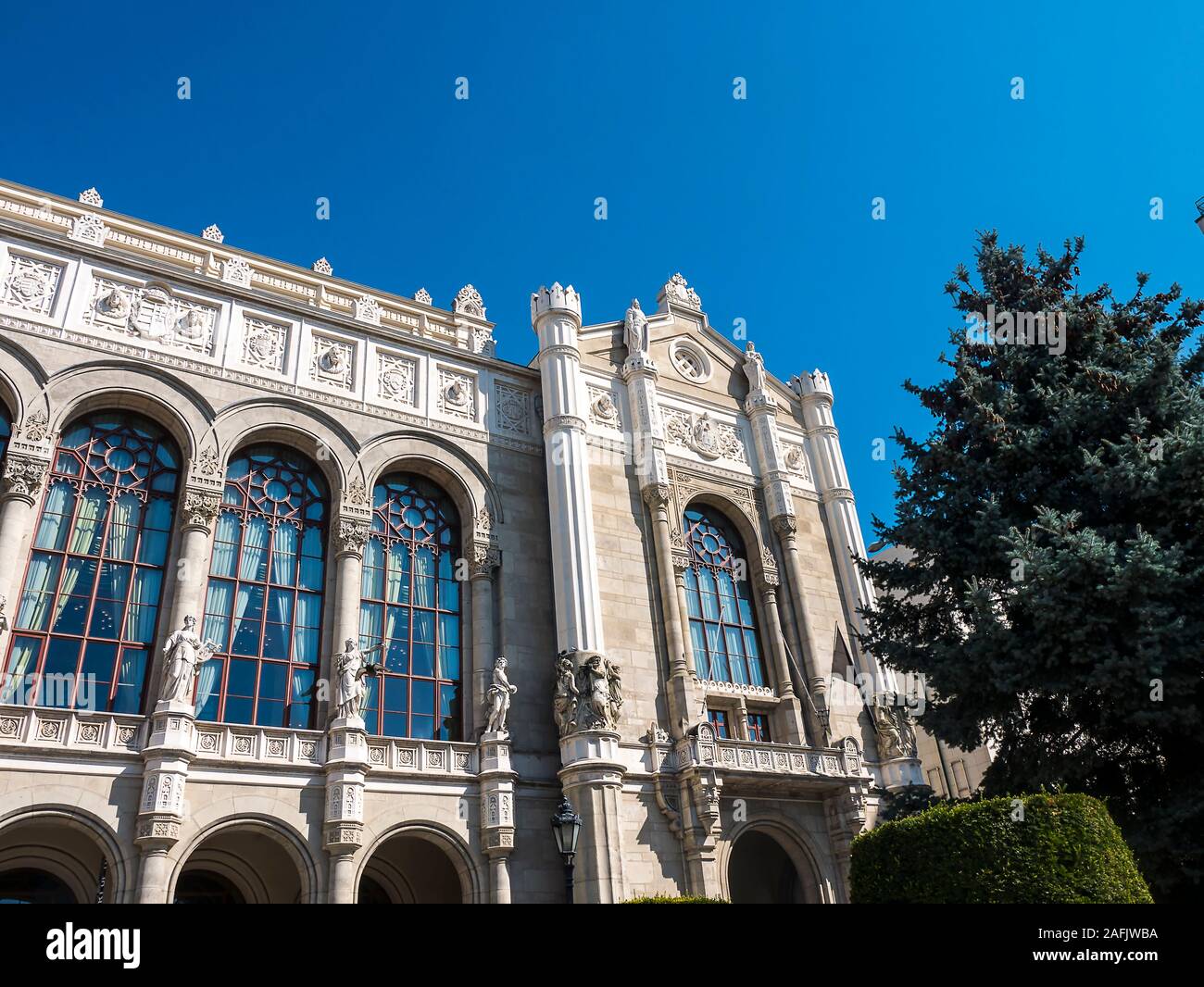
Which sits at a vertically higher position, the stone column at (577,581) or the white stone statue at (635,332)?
the white stone statue at (635,332)

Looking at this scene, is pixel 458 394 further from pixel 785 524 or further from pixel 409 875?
pixel 409 875

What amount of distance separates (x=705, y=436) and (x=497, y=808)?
13852mm

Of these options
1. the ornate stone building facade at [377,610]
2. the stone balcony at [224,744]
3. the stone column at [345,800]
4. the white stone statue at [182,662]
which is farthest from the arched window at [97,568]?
the stone column at [345,800]

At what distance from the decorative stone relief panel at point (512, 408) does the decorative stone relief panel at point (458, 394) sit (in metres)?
0.74

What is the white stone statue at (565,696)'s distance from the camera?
69.2 ft

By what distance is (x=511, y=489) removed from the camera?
2528 cm

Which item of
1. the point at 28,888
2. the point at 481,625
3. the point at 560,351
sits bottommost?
the point at 28,888

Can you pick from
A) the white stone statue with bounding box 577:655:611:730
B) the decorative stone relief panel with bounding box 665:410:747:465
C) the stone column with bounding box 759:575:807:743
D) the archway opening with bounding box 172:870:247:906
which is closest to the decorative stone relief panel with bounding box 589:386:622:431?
the decorative stone relief panel with bounding box 665:410:747:465

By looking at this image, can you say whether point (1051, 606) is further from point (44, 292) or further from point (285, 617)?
point (44, 292)

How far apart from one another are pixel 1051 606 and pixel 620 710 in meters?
10.5

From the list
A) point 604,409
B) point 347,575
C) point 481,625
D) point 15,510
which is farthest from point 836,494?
point 15,510

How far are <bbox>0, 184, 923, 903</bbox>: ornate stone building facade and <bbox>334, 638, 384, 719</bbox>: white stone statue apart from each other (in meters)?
0.09

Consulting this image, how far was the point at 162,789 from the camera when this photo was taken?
17.0 metres

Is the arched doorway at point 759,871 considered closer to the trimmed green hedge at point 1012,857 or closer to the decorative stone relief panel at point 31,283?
the trimmed green hedge at point 1012,857
